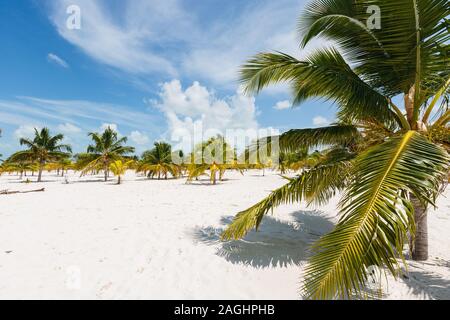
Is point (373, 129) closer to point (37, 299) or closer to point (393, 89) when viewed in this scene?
point (393, 89)

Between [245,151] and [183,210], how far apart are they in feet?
13.5

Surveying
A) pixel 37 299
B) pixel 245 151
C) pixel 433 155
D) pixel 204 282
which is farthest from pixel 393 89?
pixel 37 299

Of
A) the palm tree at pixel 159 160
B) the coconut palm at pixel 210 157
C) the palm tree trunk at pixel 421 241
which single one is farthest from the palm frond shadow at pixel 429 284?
the palm tree at pixel 159 160

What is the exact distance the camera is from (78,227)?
17.4 ft

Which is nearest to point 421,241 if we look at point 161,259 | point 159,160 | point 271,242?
point 271,242

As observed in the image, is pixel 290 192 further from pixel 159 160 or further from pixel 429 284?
pixel 159 160

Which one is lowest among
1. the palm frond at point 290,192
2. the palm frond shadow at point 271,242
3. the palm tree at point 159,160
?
the palm frond shadow at point 271,242

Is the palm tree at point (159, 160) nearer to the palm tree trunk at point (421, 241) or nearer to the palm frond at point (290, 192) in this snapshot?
the palm frond at point (290, 192)

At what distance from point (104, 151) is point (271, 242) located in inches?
853

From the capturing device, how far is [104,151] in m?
21.2

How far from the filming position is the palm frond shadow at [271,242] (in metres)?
3.81

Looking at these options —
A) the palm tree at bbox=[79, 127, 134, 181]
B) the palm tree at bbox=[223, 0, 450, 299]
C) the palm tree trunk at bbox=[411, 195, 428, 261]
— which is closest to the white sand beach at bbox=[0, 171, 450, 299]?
the palm tree trunk at bbox=[411, 195, 428, 261]

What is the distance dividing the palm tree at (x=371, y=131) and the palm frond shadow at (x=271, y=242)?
616mm

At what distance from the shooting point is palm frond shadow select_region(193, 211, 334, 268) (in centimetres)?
381
